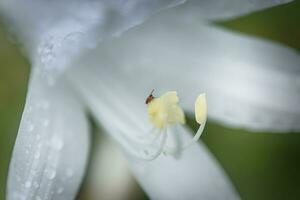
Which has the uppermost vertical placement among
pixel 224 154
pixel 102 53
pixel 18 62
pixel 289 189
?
pixel 18 62

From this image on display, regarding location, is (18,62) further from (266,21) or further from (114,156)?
(266,21)

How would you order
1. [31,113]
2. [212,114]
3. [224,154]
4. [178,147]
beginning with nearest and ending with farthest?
1. [31,113]
2. [178,147]
3. [212,114]
4. [224,154]

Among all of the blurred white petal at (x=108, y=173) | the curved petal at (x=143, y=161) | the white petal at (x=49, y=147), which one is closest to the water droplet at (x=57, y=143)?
the white petal at (x=49, y=147)

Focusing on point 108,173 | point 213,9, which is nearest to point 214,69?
point 213,9

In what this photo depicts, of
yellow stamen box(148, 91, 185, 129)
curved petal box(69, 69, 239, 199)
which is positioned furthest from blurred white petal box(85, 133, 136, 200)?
yellow stamen box(148, 91, 185, 129)

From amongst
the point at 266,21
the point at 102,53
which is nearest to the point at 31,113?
the point at 102,53

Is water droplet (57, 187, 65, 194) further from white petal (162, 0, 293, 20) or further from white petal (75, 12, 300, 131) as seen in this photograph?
white petal (162, 0, 293, 20)

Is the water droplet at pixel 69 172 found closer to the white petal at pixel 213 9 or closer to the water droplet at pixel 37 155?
the water droplet at pixel 37 155
